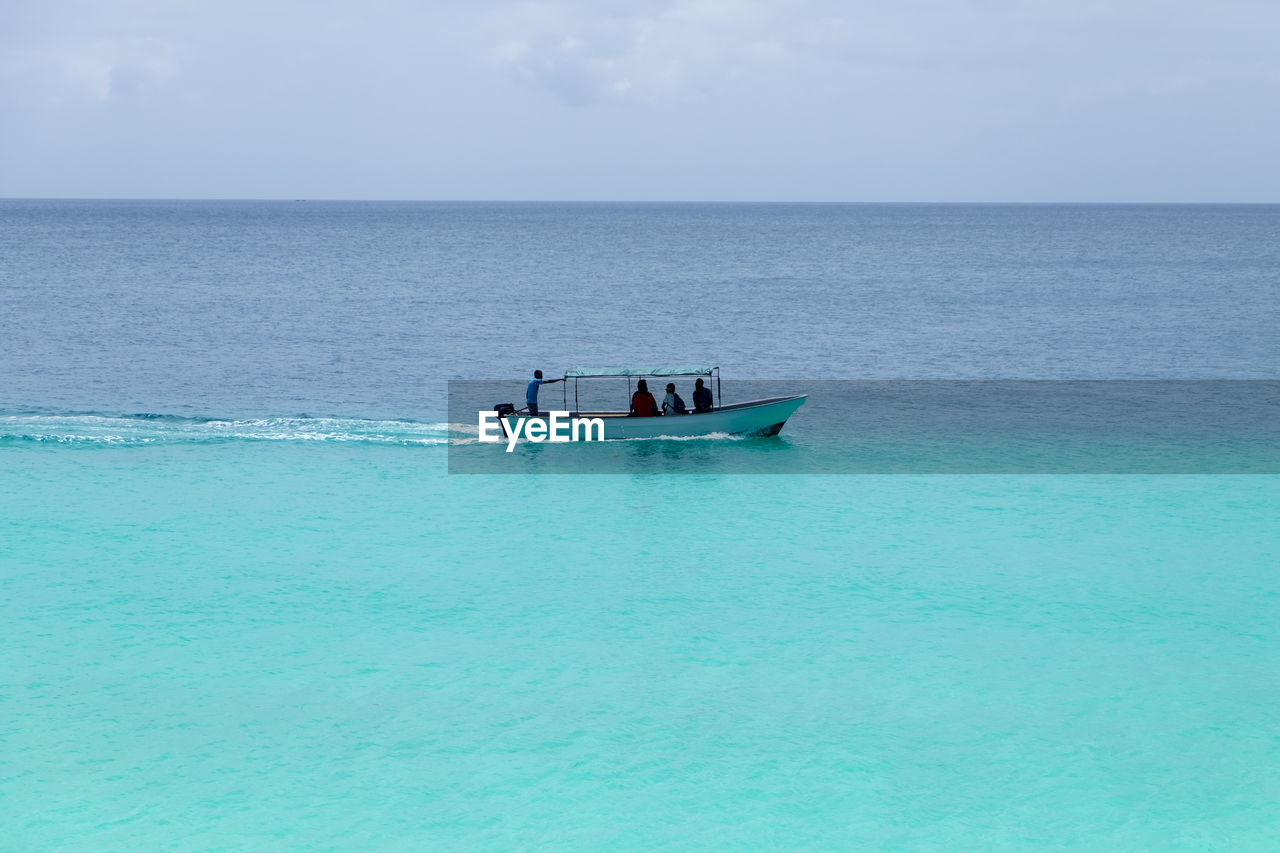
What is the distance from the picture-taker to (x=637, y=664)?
60.1 feet

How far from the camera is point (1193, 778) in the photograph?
14.7 metres

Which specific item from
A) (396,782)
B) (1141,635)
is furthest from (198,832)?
(1141,635)

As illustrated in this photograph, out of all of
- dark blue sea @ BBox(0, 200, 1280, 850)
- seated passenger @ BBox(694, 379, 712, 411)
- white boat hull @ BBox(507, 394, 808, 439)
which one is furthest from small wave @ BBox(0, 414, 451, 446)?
seated passenger @ BBox(694, 379, 712, 411)

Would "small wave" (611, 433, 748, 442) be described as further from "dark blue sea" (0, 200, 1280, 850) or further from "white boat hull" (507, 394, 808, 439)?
"dark blue sea" (0, 200, 1280, 850)

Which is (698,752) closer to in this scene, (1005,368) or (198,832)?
(198,832)

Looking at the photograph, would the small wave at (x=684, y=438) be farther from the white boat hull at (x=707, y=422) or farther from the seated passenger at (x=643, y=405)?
the seated passenger at (x=643, y=405)

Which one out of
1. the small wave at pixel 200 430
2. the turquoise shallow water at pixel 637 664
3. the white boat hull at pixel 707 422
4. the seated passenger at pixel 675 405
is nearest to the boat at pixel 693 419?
the white boat hull at pixel 707 422

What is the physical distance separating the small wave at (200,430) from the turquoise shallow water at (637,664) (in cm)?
439

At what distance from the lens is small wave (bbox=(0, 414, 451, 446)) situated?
33.7m

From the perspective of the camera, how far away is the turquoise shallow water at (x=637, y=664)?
1403 centimetres

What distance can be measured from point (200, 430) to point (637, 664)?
70.9 ft

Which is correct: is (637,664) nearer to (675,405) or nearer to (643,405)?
(643,405)

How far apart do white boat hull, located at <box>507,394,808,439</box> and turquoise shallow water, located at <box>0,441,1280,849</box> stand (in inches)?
119

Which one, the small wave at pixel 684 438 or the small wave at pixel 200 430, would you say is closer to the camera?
the small wave at pixel 684 438
